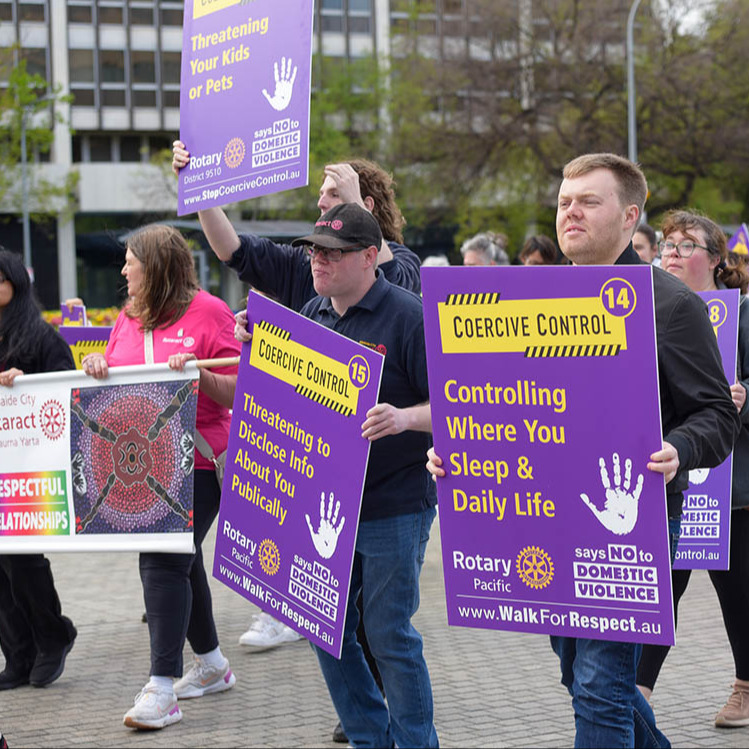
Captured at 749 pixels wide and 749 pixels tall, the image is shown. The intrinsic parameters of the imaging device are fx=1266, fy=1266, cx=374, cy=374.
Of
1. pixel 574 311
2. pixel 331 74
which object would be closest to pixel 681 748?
pixel 574 311

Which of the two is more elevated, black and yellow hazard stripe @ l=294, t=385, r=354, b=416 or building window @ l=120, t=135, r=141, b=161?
building window @ l=120, t=135, r=141, b=161

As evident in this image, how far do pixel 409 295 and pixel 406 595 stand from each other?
1.01 m

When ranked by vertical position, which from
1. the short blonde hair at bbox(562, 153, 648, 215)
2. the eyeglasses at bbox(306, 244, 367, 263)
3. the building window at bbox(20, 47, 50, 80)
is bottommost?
the eyeglasses at bbox(306, 244, 367, 263)

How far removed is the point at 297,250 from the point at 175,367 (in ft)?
2.33

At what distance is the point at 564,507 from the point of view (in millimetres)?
3486

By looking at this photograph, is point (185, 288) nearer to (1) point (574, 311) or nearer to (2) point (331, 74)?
(1) point (574, 311)

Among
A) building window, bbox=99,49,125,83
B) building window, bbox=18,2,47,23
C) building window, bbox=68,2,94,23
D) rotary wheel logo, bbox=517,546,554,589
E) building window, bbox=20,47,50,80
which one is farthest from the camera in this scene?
building window, bbox=99,49,125,83

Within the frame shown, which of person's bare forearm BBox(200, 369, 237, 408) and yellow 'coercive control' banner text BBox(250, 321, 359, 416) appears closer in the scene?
yellow 'coercive control' banner text BBox(250, 321, 359, 416)

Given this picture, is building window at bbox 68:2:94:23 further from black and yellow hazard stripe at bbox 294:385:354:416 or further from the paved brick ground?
black and yellow hazard stripe at bbox 294:385:354:416

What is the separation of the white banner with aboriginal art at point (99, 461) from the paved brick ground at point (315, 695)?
748mm

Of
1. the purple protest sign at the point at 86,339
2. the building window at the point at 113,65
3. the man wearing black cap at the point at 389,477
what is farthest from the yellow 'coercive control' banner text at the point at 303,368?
the building window at the point at 113,65

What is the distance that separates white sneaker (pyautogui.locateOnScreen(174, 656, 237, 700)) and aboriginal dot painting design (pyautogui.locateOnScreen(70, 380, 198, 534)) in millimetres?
806

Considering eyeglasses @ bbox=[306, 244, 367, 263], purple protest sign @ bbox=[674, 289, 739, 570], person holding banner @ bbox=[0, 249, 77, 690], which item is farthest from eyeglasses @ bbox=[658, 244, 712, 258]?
person holding banner @ bbox=[0, 249, 77, 690]

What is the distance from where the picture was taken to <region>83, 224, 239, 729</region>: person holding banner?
5363mm
